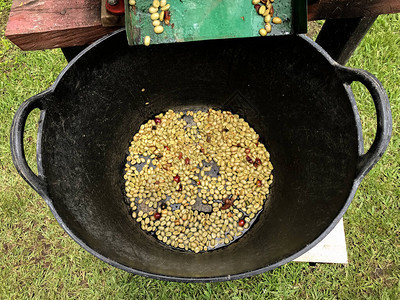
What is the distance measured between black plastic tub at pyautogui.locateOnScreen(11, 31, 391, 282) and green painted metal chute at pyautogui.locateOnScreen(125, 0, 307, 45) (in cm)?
14

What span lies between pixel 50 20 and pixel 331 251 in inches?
79.2

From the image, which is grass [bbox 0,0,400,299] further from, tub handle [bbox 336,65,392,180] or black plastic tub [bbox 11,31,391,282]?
tub handle [bbox 336,65,392,180]

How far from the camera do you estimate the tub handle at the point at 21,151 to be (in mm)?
1242

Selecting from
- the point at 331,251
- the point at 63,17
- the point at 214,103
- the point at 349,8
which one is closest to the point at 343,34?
the point at 349,8

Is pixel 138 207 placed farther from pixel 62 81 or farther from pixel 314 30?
pixel 314 30

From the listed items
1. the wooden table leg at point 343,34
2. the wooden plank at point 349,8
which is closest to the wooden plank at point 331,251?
the wooden table leg at point 343,34

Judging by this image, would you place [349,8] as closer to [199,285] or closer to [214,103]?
[214,103]

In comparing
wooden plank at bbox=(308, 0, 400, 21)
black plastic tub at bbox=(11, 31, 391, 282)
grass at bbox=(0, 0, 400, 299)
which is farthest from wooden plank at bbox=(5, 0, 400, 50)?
grass at bbox=(0, 0, 400, 299)

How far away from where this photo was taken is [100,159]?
6.31 feet

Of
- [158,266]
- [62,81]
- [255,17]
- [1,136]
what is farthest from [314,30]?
[1,136]

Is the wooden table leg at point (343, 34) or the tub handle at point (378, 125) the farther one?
the wooden table leg at point (343, 34)

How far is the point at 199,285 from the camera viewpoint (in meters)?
2.19

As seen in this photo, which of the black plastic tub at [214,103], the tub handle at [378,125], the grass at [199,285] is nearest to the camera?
the tub handle at [378,125]

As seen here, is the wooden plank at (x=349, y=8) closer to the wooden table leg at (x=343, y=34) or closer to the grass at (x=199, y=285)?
the wooden table leg at (x=343, y=34)
